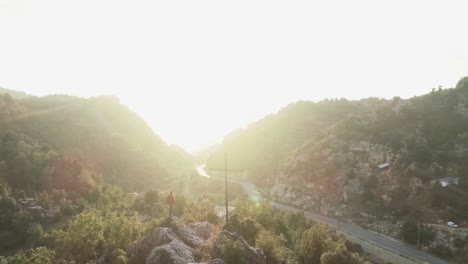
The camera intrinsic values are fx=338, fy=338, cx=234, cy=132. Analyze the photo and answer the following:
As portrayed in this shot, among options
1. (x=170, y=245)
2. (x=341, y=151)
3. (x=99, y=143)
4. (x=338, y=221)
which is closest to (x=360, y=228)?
(x=338, y=221)

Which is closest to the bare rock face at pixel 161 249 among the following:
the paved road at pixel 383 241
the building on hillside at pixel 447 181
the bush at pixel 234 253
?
the bush at pixel 234 253

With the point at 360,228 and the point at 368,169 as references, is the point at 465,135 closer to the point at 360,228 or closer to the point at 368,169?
the point at 368,169

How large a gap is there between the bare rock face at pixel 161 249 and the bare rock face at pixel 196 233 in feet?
5.00

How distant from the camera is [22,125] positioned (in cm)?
11475

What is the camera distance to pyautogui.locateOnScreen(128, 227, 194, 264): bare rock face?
2888 cm

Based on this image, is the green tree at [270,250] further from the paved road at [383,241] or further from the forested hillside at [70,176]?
the paved road at [383,241]

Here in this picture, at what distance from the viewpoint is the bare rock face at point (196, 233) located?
34.7m

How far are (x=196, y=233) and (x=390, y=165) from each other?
57302 mm

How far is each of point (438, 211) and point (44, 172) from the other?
9644 cm

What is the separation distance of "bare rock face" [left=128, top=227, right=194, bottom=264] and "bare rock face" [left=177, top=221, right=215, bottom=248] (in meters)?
1.52

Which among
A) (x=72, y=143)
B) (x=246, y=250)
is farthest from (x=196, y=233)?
(x=72, y=143)

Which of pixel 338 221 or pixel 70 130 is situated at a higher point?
pixel 70 130

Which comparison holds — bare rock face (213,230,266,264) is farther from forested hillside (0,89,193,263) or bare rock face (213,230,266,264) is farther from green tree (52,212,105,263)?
green tree (52,212,105,263)

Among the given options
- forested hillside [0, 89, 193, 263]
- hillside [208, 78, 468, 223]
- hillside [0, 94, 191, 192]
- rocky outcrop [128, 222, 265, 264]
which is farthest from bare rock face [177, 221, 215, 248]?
hillside [0, 94, 191, 192]
